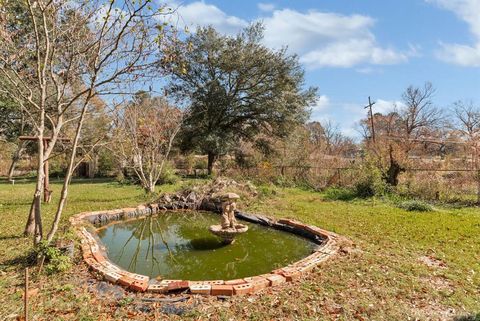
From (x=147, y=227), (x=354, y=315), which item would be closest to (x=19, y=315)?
(x=354, y=315)

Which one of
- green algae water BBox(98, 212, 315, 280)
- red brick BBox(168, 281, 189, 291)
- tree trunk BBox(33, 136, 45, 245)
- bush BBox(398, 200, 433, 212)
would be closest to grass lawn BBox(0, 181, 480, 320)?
red brick BBox(168, 281, 189, 291)

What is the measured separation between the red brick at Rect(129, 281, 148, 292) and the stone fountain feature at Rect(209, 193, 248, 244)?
216 centimetres

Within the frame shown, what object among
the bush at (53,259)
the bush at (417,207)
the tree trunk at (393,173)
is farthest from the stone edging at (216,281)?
the tree trunk at (393,173)

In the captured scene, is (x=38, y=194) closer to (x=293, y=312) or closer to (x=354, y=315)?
(x=293, y=312)

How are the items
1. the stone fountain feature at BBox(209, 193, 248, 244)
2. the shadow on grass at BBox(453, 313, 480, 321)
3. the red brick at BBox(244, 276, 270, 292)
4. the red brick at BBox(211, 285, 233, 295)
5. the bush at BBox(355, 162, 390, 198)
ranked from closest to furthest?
the shadow on grass at BBox(453, 313, 480, 321)
the red brick at BBox(211, 285, 233, 295)
the red brick at BBox(244, 276, 270, 292)
the stone fountain feature at BBox(209, 193, 248, 244)
the bush at BBox(355, 162, 390, 198)

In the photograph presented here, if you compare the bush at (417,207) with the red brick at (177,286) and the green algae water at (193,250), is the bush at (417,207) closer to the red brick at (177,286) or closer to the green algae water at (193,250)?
the green algae water at (193,250)

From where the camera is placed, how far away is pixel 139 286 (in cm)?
367

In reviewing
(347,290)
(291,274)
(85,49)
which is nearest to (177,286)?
(291,274)

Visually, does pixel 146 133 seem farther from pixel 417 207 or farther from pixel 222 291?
pixel 222 291

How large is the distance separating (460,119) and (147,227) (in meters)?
30.8

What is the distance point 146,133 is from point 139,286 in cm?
1011

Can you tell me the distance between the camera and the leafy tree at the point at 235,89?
17.8 meters

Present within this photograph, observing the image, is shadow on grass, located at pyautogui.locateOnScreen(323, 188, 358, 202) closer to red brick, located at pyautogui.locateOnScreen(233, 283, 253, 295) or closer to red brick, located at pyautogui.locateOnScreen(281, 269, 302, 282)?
red brick, located at pyautogui.locateOnScreen(281, 269, 302, 282)

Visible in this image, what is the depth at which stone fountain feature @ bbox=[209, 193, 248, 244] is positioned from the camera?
5.79 metres
